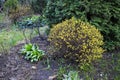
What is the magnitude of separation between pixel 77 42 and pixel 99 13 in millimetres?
1268

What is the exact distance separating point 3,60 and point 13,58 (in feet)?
0.75

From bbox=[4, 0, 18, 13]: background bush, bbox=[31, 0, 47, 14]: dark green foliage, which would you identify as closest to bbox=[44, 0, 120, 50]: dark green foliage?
bbox=[31, 0, 47, 14]: dark green foliage

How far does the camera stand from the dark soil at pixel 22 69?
210 inches

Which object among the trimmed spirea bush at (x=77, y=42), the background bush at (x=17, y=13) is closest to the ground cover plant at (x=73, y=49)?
the trimmed spirea bush at (x=77, y=42)

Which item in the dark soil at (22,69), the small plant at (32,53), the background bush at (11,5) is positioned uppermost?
the background bush at (11,5)

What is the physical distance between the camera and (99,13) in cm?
650

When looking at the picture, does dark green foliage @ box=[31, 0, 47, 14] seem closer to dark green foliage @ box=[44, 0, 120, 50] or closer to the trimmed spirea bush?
dark green foliage @ box=[44, 0, 120, 50]

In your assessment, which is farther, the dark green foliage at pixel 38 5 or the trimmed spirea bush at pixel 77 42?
the dark green foliage at pixel 38 5

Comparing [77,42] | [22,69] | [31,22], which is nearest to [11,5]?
[31,22]

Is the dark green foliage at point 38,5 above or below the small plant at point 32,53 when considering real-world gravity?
above

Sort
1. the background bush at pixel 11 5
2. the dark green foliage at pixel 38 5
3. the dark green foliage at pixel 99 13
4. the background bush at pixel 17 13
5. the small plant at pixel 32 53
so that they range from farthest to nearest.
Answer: the background bush at pixel 11 5
the background bush at pixel 17 13
the dark green foliage at pixel 38 5
the dark green foliage at pixel 99 13
the small plant at pixel 32 53

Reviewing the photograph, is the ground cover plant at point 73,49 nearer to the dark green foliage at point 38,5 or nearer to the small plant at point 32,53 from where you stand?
the small plant at point 32,53

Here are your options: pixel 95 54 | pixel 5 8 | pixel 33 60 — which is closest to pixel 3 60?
pixel 33 60

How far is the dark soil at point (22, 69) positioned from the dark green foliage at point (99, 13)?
4.40 feet
